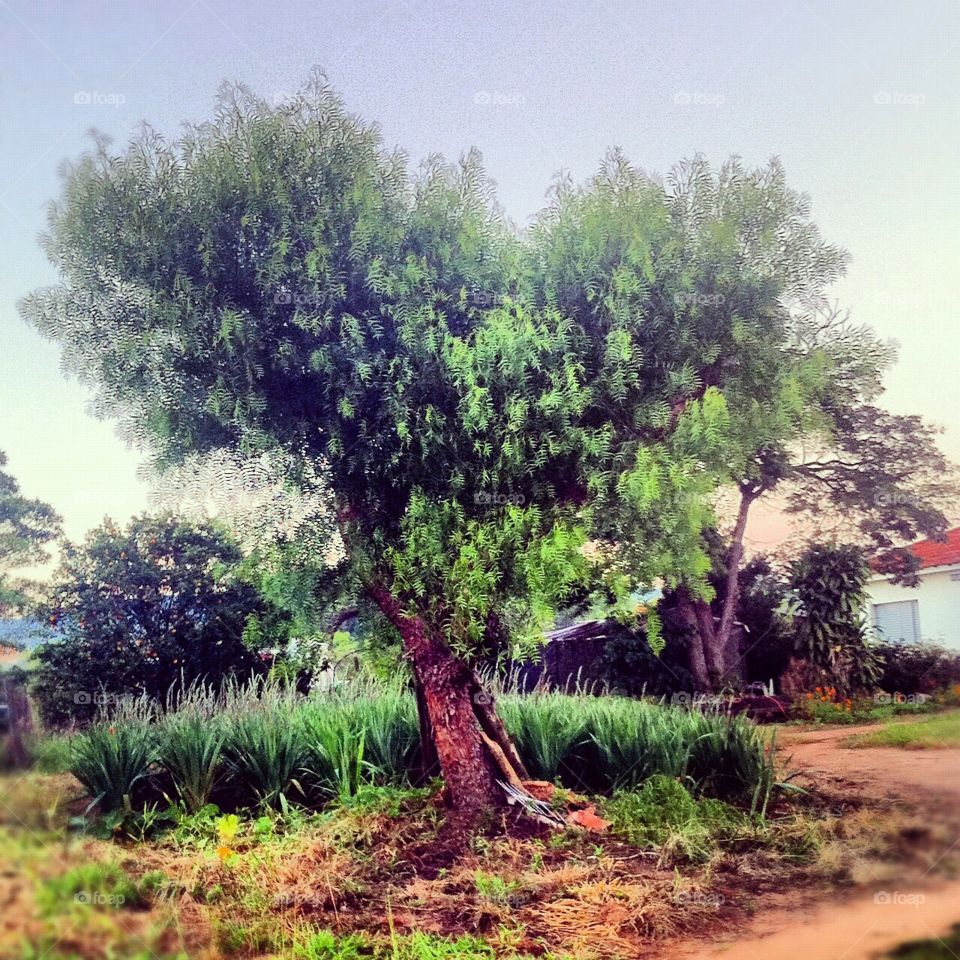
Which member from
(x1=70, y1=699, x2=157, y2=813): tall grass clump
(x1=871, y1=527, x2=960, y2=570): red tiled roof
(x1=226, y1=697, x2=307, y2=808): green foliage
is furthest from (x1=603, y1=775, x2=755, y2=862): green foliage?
(x1=70, y1=699, x2=157, y2=813): tall grass clump

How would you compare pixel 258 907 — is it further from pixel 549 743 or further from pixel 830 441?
pixel 830 441

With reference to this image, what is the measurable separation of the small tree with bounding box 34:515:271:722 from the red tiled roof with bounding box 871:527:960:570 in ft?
8.70

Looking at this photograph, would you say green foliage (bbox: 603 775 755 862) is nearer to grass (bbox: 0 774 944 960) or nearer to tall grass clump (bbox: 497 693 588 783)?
grass (bbox: 0 774 944 960)

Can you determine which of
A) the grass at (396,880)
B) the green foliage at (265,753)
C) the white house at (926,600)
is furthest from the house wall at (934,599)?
the green foliage at (265,753)

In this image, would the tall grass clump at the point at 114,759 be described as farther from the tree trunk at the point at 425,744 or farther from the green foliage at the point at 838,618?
the green foliage at the point at 838,618

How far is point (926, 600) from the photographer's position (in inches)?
120

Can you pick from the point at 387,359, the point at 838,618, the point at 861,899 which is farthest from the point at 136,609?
the point at 861,899

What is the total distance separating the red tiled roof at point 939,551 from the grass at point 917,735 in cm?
61

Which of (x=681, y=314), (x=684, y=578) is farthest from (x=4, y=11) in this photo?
(x=684, y=578)

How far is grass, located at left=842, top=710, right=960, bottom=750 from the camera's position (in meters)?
3.04

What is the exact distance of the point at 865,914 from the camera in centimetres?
275

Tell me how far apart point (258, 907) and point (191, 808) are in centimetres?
60

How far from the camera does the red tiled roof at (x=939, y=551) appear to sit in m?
3.00

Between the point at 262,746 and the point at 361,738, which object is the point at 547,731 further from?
the point at 262,746
